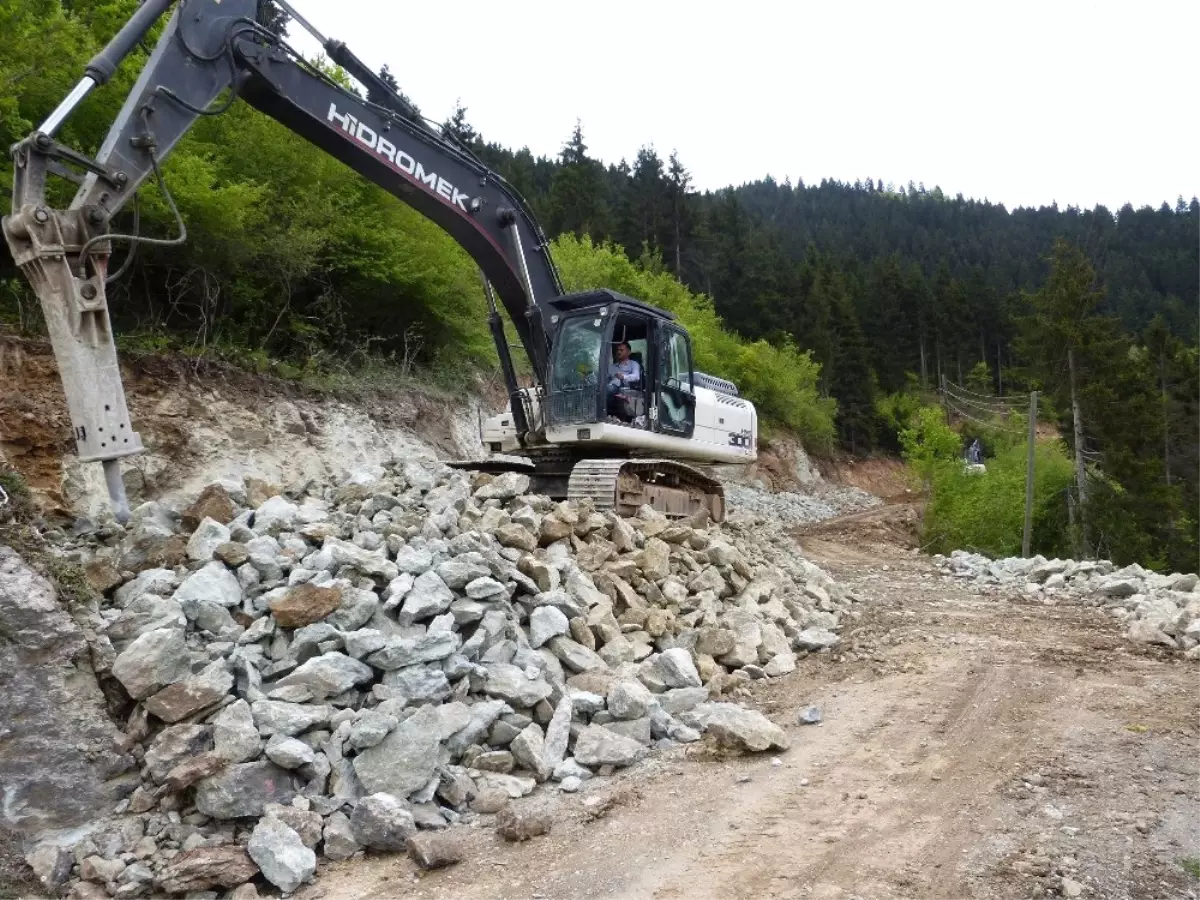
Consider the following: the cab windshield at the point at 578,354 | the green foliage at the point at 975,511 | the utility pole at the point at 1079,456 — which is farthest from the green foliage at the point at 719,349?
the cab windshield at the point at 578,354

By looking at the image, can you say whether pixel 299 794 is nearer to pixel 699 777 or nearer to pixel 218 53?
pixel 699 777

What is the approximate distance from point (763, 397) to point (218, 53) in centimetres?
3548

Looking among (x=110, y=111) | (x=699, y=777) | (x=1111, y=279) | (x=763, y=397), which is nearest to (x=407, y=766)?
(x=699, y=777)

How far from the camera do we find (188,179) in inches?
406

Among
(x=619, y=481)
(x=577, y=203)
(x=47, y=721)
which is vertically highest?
(x=577, y=203)

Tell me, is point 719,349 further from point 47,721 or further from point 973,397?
point 47,721

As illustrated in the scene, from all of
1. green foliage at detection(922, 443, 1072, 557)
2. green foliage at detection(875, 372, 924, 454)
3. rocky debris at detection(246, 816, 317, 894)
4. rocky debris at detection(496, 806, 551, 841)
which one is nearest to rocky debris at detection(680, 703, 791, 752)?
rocky debris at detection(496, 806, 551, 841)

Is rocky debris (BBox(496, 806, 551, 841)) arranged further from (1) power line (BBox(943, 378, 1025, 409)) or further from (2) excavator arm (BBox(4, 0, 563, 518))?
(1) power line (BBox(943, 378, 1025, 409))

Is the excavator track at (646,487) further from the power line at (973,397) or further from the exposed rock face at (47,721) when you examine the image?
the power line at (973,397)

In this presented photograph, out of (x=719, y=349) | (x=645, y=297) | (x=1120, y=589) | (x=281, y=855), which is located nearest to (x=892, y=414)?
(x=719, y=349)

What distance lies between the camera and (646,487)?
962 centimetres

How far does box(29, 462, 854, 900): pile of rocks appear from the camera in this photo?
398 cm

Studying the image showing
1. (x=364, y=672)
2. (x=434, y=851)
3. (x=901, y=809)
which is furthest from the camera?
(x=364, y=672)

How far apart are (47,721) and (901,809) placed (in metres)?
4.19
